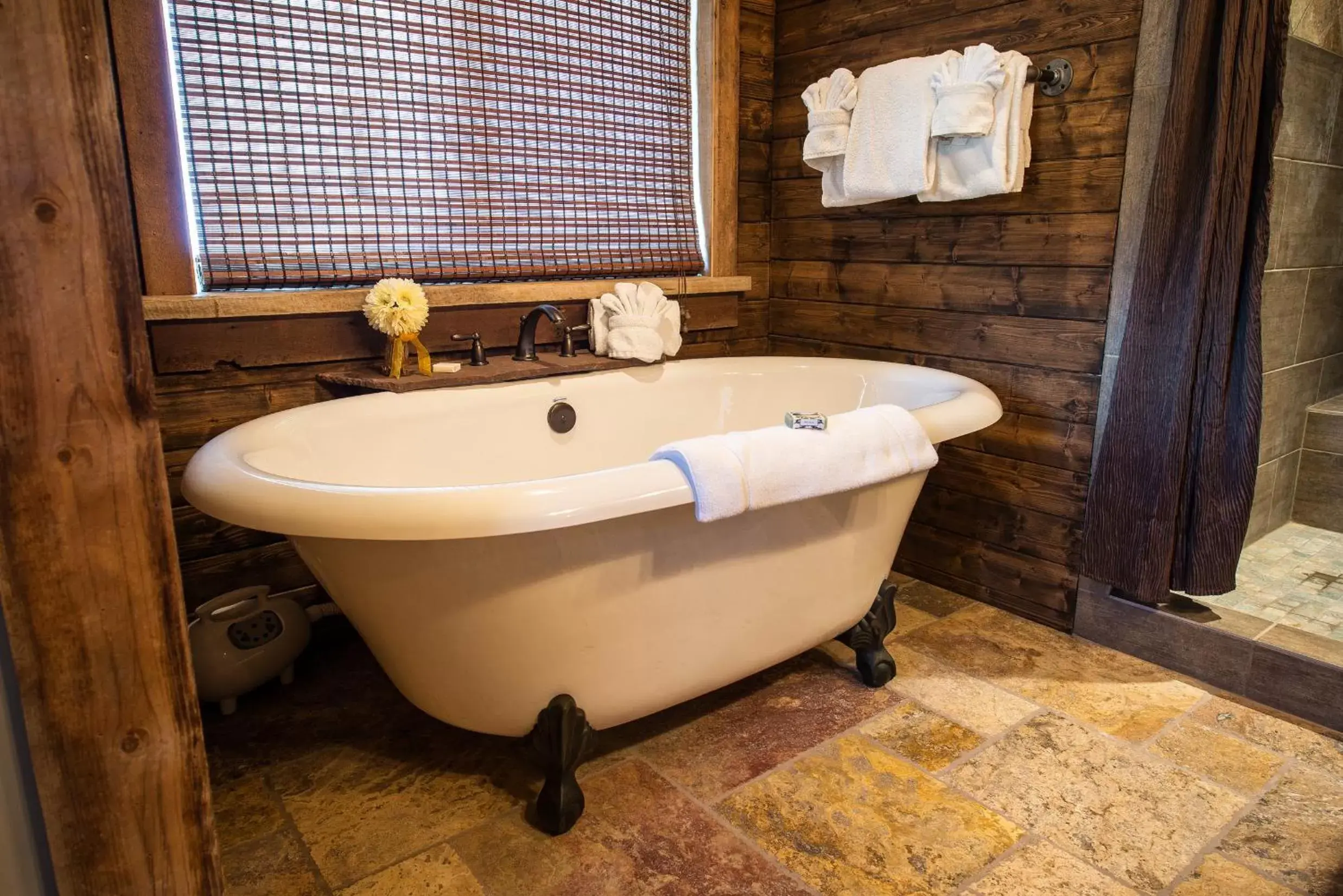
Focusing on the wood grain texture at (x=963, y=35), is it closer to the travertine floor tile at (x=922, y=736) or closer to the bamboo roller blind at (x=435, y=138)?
the bamboo roller blind at (x=435, y=138)

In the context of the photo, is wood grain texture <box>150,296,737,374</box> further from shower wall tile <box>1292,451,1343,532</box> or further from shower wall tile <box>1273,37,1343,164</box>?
shower wall tile <box>1292,451,1343,532</box>

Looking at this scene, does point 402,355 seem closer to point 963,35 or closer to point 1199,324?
point 963,35

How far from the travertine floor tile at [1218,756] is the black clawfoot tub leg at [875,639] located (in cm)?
55

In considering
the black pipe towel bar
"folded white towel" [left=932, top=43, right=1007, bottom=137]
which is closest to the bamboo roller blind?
"folded white towel" [left=932, top=43, right=1007, bottom=137]

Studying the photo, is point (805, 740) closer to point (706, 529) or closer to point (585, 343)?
point (706, 529)

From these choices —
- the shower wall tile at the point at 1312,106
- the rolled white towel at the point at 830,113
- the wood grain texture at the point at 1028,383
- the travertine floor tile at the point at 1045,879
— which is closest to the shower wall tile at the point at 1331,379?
the shower wall tile at the point at 1312,106

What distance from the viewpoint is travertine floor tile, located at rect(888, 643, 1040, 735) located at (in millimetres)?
1819

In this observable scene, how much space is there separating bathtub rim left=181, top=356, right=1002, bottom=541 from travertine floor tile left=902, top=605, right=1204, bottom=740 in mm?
1125

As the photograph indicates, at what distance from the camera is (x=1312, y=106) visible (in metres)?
2.14

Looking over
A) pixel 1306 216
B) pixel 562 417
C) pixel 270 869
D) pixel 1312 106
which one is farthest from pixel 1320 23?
pixel 270 869

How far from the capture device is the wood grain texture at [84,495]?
0.61m

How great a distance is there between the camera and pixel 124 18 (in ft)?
5.49

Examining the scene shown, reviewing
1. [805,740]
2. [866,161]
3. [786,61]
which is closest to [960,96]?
[866,161]

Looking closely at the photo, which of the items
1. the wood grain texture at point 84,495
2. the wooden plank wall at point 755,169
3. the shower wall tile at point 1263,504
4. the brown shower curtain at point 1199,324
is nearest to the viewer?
the wood grain texture at point 84,495
